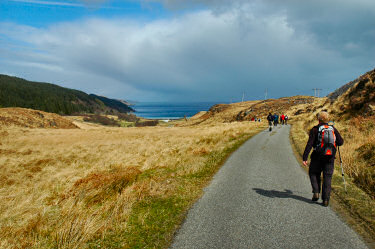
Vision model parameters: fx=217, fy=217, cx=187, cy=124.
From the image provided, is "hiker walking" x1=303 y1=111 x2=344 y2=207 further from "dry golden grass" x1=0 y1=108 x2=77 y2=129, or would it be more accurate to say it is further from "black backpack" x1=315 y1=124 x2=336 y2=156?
"dry golden grass" x1=0 y1=108 x2=77 y2=129

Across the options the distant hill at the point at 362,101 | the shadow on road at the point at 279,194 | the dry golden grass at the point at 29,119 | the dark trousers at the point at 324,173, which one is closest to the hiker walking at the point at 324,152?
the dark trousers at the point at 324,173

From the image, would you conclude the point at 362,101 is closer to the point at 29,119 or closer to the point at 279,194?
the point at 279,194

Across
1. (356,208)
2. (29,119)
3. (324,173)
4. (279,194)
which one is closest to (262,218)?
(279,194)

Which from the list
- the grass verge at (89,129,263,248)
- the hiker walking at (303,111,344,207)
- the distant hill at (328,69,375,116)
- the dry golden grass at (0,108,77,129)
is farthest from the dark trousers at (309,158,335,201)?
the dry golden grass at (0,108,77,129)

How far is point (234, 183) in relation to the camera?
7711 millimetres

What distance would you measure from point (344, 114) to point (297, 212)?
27.0 m

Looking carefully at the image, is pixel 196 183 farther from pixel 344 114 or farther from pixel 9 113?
pixel 9 113

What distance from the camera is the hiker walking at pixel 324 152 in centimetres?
575

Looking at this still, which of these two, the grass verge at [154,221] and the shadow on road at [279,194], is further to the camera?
the shadow on road at [279,194]

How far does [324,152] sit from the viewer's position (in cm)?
575

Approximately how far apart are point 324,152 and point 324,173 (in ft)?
2.03

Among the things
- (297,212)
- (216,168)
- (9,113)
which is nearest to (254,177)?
(216,168)

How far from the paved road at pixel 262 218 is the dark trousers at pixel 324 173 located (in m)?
0.41

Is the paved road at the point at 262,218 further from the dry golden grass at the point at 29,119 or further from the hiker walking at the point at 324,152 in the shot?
the dry golden grass at the point at 29,119
